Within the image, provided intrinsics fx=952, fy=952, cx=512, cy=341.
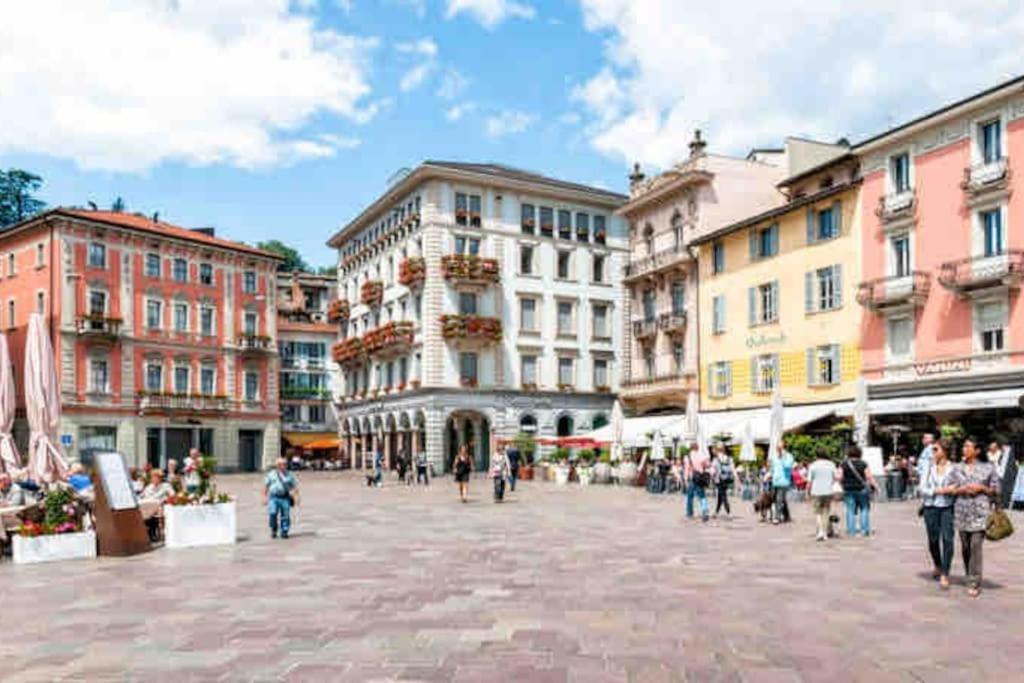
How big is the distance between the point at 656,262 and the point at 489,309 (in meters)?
12.0

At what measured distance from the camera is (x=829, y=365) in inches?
1431

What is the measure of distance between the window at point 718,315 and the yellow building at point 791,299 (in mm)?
56

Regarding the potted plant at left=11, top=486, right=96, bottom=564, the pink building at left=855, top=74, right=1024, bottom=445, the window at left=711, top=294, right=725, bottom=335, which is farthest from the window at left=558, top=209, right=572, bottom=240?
the potted plant at left=11, top=486, right=96, bottom=564

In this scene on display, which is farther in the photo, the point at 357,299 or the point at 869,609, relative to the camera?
the point at 357,299

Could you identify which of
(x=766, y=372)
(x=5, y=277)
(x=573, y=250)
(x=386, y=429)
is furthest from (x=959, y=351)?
(x=5, y=277)

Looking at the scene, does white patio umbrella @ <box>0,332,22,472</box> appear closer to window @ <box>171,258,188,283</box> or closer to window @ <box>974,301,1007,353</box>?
window @ <box>974,301,1007,353</box>

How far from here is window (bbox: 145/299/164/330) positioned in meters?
55.7

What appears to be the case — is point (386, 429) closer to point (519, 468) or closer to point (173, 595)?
point (519, 468)

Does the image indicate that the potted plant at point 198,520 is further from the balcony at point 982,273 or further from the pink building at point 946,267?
the balcony at point 982,273

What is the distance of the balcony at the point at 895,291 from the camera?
32031 millimetres

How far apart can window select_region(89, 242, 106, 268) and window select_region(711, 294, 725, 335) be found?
111 feet

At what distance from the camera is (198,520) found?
16.2 m

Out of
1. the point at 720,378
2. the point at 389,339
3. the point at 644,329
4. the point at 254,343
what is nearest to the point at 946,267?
the point at 720,378

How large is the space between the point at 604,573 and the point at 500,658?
498 centimetres
